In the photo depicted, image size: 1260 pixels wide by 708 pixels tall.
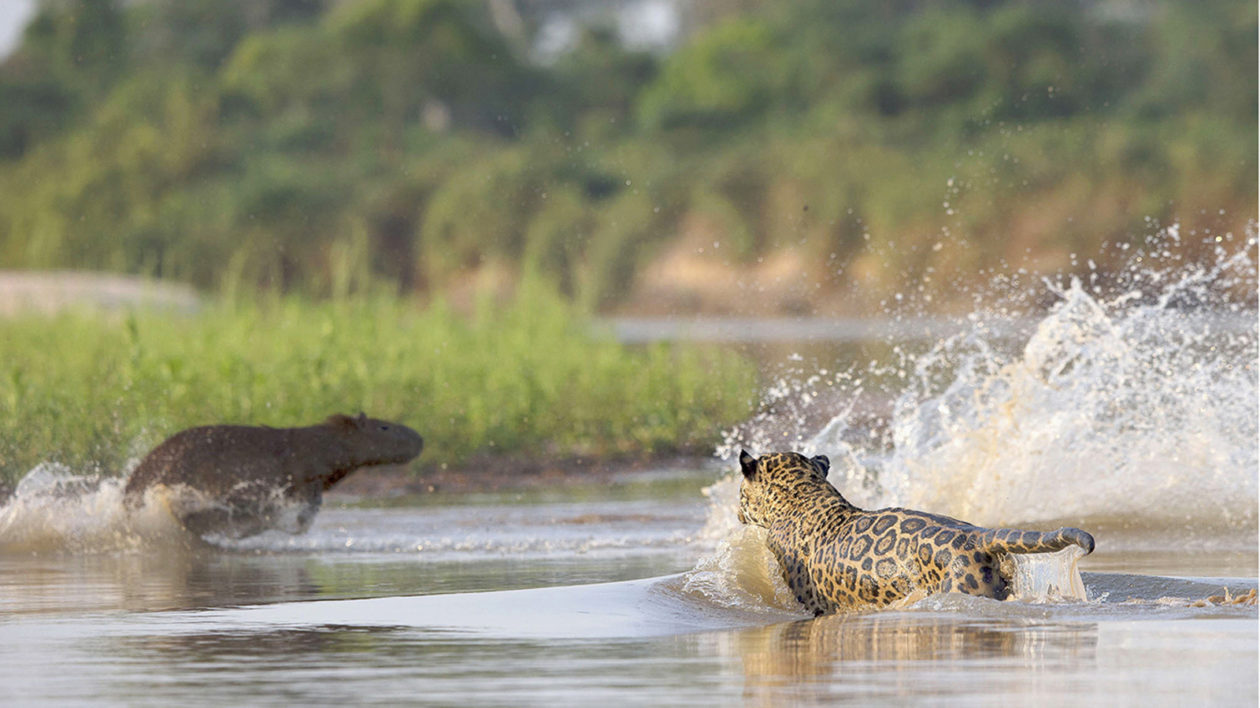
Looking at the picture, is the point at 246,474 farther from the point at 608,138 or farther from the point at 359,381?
the point at 608,138

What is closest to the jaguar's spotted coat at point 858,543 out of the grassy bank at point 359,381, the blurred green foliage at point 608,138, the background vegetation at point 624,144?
the grassy bank at point 359,381

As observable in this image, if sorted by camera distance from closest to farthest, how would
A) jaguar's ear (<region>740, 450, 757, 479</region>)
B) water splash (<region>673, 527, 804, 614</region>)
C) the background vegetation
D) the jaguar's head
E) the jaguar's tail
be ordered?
the jaguar's tail → water splash (<region>673, 527, 804, 614</region>) → the jaguar's head → jaguar's ear (<region>740, 450, 757, 479</region>) → the background vegetation

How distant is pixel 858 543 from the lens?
7684 mm

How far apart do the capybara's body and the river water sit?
0.11 m

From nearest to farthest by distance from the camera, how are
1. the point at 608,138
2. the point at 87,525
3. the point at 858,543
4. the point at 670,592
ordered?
1. the point at 858,543
2. the point at 670,592
3. the point at 87,525
4. the point at 608,138

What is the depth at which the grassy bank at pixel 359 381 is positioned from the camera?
14133 mm

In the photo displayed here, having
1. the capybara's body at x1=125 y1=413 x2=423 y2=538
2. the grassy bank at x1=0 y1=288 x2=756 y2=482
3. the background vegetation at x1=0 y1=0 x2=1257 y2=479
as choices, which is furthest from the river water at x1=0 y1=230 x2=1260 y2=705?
the background vegetation at x1=0 y1=0 x2=1257 y2=479

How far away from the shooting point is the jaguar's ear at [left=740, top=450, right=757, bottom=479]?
8.65 meters

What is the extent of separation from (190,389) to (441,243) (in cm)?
2683

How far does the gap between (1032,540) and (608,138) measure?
4020cm

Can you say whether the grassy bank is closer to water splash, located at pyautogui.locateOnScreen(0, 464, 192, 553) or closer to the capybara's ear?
the capybara's ear

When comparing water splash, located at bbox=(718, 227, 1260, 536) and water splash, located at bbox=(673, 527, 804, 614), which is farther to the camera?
water splash, located at bbox=(718, 227, 1260, 536)

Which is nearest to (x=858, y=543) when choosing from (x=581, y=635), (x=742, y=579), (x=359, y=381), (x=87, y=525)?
(x=742, y=579)

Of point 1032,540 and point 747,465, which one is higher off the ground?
point 747,465
